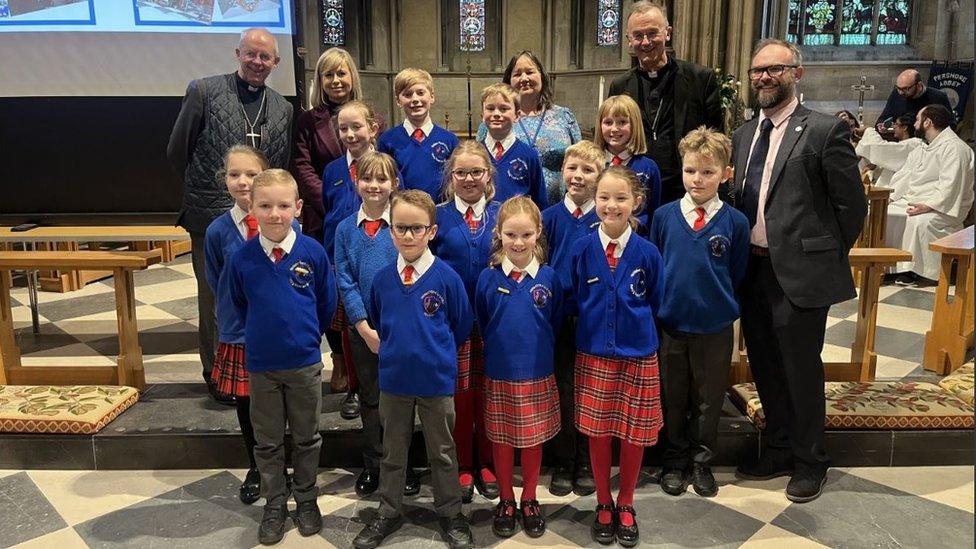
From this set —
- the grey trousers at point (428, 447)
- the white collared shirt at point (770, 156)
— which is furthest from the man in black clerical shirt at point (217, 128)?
the white collared shirt at point (770, 156)

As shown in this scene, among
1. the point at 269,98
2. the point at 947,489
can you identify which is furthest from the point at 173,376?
the point at 947,489

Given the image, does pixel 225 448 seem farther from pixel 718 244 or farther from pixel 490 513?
pixel 718 244

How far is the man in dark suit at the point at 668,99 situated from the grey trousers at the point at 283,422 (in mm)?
1506

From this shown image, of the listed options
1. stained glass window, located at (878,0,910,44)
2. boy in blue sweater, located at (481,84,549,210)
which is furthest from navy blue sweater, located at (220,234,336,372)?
stained glass window, located at (878,0,910,44)

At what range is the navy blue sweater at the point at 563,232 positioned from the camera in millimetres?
2304

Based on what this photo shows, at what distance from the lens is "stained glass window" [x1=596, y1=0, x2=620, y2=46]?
12812mm

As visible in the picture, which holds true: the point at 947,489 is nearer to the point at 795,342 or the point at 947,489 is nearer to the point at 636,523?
the point at 795,342

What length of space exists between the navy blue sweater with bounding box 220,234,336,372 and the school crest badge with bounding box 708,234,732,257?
1.24 m

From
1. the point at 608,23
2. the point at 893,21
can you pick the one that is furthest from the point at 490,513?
the point at 608,23

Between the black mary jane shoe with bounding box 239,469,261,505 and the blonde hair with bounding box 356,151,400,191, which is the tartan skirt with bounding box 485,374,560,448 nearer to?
the blonde hair with bounding box 356,151,400,191

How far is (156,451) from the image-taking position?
2.73m

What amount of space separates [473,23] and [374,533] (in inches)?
493

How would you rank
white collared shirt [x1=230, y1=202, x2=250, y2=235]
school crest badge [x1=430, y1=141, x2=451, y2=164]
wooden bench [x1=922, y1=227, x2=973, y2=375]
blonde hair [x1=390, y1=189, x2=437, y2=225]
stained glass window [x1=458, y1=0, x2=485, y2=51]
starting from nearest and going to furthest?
1. blonde hair [x1=390, y1=189, x2=437, y2=225]
2. white collared shirt [x1=230, y1=202, x2=250, y2=235]
3. school crest badge [x1=430, y1=141, x2=451, y2=164]
4. wooden bench [x1=922, y1=227, x2=973, y2=375]
5. stained glass window [x1=458, y1=0, x2=485, y2=51]

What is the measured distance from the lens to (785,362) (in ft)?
8.11
